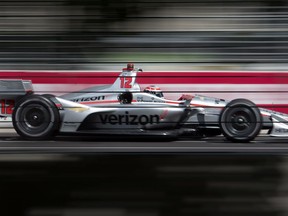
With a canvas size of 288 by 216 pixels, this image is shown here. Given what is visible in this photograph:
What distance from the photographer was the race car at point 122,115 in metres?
2.20

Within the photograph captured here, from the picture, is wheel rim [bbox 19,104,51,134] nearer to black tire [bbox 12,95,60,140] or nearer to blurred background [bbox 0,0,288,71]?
black tire [bbox 12,95,60,140]

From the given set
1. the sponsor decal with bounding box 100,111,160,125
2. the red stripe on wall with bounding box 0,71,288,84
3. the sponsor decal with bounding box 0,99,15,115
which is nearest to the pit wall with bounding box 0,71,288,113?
the red stripe on wall with bounding box 0,71,288,84

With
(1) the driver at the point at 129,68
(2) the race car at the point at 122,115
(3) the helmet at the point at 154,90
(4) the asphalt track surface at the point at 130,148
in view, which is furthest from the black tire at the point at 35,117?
(3) the helmet at the point at 154,90

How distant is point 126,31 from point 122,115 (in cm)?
76

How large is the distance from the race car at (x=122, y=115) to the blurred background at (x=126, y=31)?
0.35 feet

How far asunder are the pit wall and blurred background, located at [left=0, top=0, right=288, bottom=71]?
4 centimetres

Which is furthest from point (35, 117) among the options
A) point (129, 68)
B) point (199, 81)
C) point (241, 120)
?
point (241, 120)

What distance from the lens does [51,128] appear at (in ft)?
7.29

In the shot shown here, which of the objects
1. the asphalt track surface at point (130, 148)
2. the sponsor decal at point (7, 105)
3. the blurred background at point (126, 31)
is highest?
the blurred background at point (126, 31)

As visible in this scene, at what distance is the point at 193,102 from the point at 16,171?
1.22 m

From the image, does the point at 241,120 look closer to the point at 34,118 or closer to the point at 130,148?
the point at 130,148

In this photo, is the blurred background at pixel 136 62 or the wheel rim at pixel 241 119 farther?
the wheel rim at pixel 241 119

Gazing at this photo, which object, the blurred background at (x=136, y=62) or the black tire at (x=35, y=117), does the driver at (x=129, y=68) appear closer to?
the blurred background at (x=136, y=62)

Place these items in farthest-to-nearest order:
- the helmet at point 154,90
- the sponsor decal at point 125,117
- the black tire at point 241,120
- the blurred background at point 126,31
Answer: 1. the helmet at point 154,90
2. the sponsor decal at point 125,117
3. the black tire at point 241,120
4. the blurred background at point 126,31
